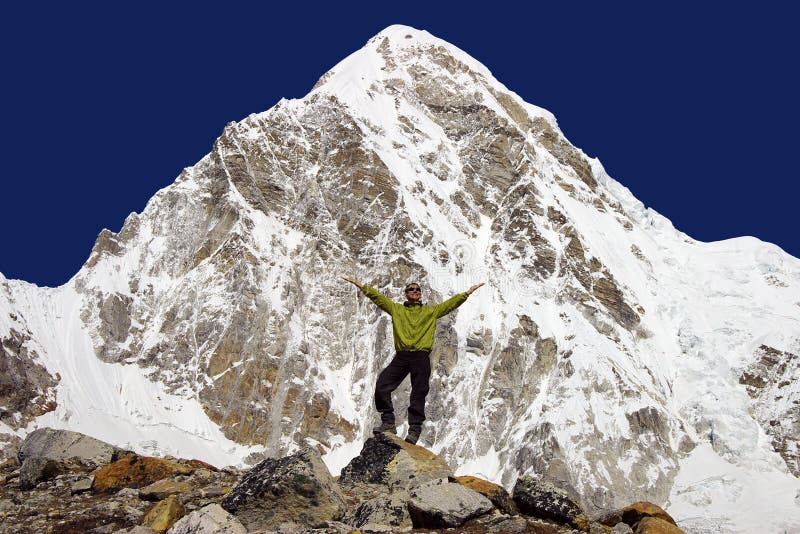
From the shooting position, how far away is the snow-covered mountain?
126062mm

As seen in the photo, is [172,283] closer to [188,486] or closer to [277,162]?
[277,162]

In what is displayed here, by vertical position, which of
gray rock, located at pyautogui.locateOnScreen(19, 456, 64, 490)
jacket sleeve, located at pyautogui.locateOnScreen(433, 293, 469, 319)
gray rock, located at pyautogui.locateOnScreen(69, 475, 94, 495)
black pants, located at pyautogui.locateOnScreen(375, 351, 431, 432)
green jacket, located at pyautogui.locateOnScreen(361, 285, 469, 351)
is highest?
jacket sleeve, located at pyautogui.locateOnScreen(433, 293, 469, 319)

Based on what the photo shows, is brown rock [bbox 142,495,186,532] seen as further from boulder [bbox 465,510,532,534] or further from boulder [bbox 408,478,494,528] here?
boulder [bbox 465,510,532,534]

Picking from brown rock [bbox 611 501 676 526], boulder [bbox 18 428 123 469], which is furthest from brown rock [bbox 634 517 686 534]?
boulder [bbox 18 428 123 469]

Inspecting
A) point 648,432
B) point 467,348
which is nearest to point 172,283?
point 467,348

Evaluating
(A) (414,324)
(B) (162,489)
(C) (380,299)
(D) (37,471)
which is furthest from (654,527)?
(D) (37,471)

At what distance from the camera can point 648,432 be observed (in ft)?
415

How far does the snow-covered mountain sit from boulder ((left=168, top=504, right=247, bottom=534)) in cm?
10616

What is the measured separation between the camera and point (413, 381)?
20.6 metres

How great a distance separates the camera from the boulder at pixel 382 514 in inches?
609

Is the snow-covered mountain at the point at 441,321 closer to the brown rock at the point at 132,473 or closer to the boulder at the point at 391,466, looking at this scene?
the boulder at the point at 391,466

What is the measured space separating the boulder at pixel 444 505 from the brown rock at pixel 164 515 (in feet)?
13.7

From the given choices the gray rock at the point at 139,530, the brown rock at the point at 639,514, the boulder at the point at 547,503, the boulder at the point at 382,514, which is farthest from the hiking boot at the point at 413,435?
the gray rock at the point at 139,530

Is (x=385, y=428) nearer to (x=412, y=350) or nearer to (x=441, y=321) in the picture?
(x=412, y=350)
